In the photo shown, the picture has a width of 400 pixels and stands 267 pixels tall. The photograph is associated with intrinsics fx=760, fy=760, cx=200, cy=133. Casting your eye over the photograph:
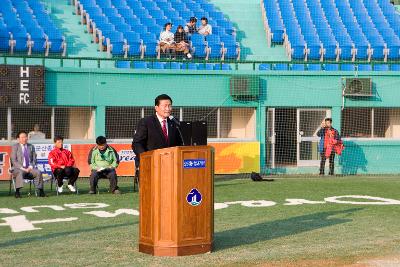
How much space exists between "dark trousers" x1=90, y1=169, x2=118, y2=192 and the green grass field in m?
1.33

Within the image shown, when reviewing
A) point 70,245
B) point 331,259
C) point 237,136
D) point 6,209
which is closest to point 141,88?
point 237,136

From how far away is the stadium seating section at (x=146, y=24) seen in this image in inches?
1060

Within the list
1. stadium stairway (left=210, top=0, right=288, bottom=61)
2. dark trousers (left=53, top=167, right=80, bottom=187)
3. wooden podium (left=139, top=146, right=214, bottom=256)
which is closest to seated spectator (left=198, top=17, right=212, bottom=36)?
stadium stairway (left=210, top=0, right=288, bottom=61)

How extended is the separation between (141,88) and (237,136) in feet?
12.9

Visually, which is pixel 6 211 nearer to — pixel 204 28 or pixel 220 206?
pixel 220 206

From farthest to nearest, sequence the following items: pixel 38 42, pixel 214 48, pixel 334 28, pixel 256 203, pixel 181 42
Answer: pixel 334 28
pixel 214 48
pixel 181 42
pixel 38 42
pixel 256 203

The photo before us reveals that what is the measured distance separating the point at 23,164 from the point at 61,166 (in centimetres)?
104

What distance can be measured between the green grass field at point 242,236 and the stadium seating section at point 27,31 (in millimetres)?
9501

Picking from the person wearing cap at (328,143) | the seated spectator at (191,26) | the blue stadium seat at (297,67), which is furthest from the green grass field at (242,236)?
the seated spectator at (191,26)

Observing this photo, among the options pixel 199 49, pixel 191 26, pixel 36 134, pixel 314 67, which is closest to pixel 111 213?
pixel 36 134

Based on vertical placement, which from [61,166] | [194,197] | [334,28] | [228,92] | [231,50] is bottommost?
[61,166]

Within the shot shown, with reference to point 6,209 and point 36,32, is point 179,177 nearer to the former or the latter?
point 6,209

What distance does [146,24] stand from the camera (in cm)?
2964

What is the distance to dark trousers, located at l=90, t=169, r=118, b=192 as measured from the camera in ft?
61.1
